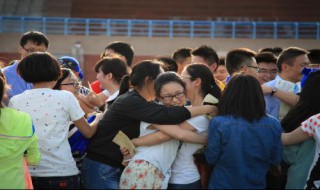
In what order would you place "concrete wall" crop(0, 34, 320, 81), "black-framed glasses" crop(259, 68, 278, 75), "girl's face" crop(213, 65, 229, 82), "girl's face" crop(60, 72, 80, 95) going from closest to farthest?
"girl's face" crop(60, 72, 80, 95) → "black-framed glasses" crop(259, 68, 278, 75) → "girl's face" crop(213, 65, 229, 82) → "concrete wall" crop(0, 34, 320, 81)

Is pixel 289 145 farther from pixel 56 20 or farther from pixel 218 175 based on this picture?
pixel 56 20

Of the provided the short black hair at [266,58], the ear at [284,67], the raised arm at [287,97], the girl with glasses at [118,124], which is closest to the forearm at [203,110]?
the girl with glasses at [118,124]

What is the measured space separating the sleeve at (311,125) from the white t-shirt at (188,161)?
2.22ft

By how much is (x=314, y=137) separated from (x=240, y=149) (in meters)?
0.64

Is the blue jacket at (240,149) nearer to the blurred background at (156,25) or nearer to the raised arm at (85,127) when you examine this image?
the raised arm at (85,127)

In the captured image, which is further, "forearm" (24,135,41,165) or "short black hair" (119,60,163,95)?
"short black hair" (119,60,163,95)

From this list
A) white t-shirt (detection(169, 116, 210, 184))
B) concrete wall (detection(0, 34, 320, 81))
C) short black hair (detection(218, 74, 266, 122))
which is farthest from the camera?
concrete wall (detection(0, 34, 320, 81))

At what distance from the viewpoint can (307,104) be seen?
419 centimetres

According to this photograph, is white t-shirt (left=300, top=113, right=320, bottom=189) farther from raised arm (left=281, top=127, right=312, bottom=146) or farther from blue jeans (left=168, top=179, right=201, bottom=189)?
blue jeans (left=168, top=179, right=201, bottom=189)

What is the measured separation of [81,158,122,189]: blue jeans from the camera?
3.88 meters

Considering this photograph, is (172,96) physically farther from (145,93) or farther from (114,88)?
(114,88)

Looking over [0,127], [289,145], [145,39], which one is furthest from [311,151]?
[145,39]

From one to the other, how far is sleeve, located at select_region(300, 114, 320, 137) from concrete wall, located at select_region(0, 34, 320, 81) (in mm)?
19965

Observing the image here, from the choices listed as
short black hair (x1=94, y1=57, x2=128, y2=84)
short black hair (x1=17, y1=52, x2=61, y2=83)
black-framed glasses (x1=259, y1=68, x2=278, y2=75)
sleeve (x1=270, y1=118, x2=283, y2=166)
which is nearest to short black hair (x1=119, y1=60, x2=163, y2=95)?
short black hair (x1=17, y1=52, x2=61, y2=83)
